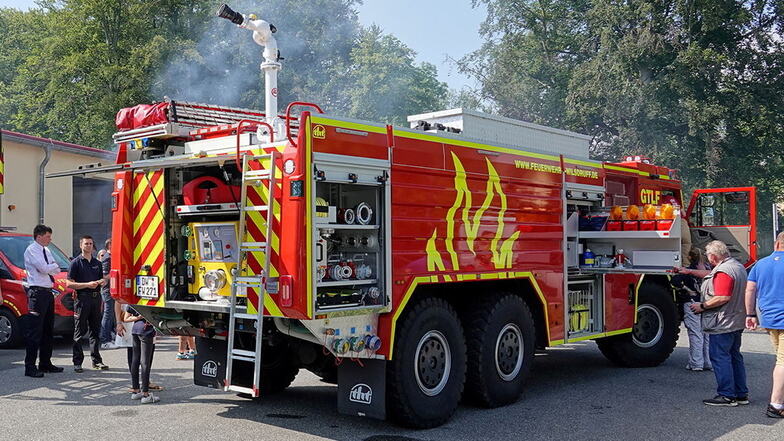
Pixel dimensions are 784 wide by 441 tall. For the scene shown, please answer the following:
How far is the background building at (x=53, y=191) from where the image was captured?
56.4 feet

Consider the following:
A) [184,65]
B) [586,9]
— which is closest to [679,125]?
[586,9]

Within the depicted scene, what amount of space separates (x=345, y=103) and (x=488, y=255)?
1120 inches

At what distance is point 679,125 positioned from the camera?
28250 millimetres

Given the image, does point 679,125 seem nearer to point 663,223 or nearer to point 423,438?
point 663,223

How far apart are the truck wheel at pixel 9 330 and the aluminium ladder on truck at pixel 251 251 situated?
24.2ft

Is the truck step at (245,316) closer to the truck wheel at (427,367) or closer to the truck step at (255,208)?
the truck step at (255,208)

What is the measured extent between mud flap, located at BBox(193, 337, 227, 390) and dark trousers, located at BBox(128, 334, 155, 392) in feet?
1.80

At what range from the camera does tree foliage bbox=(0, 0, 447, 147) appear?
2866 cm

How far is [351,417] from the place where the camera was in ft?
23.2

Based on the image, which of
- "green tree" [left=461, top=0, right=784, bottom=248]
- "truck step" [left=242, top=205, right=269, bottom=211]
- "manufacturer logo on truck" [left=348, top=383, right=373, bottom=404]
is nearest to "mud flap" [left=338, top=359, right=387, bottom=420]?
"manufacturer logo on truck" [left=348, top=383, right=373, bottom=404]

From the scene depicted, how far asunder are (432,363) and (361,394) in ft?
2.60

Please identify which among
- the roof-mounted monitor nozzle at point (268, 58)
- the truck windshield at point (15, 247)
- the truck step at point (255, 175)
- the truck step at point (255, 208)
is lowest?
the truck windshield at point (15, 247)

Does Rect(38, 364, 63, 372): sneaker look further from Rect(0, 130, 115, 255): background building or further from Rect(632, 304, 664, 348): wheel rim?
Rect(632, 304, 664, 348): wheel rim

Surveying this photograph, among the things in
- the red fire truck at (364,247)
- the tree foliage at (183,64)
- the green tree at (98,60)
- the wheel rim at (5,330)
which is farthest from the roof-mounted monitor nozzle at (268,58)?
the green tree at (98,60)
